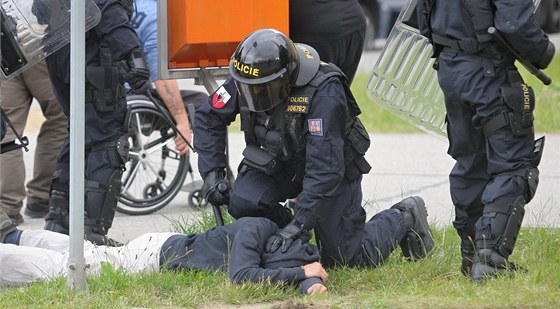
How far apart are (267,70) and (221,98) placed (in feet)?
1.53

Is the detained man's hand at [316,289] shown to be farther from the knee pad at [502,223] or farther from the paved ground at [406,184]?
the paved ground at [406,184]

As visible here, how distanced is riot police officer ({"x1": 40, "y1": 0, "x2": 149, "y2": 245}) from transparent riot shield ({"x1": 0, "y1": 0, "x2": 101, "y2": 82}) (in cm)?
33

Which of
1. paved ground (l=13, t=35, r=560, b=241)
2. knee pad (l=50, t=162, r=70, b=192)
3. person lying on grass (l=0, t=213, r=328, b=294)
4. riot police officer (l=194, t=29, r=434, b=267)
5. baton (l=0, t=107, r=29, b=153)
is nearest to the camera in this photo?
person lying on grass (l=0, t=213, r=328, b=294)

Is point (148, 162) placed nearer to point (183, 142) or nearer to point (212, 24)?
point (183, 142)

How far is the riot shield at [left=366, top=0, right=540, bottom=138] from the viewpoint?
620cm

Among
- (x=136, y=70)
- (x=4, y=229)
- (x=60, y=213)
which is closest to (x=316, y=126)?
(x=136, y=70)

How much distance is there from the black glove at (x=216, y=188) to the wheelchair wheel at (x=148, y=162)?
2.21 metres

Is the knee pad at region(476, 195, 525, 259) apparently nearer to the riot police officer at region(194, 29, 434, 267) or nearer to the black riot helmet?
the riot police officer at region(194, 29, 434, 267)

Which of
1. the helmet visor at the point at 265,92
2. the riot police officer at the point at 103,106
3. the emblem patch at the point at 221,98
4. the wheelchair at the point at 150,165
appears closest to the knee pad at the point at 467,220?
the helmet visor at the point at 265,92

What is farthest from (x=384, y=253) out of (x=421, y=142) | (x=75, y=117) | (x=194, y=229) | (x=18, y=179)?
(x=421, y=142)

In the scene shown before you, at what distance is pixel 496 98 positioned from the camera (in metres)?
5.10

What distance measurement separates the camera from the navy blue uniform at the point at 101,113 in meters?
6.30

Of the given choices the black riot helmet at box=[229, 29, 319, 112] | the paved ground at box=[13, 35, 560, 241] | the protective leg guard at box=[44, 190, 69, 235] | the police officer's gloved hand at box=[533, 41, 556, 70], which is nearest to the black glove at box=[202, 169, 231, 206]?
the black riot helmet at box=[229, 29, 319, 112]

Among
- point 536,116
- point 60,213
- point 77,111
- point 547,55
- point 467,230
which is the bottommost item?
point 536,116
